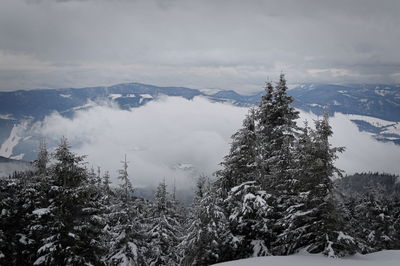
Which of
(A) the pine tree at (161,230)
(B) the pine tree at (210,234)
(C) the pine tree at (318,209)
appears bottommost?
(A) the pine tree at (161,230)

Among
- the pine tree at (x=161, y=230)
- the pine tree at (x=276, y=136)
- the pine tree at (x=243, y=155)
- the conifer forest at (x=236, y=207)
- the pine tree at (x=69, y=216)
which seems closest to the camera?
the conifer forest at (x=236, y=207)

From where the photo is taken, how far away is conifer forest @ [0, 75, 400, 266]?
17672mm

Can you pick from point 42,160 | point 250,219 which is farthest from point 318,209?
point 42,160

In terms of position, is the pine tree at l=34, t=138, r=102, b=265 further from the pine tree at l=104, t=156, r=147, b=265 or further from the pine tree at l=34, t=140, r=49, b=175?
the pine tree at l=104, t=156, r=147, b=265

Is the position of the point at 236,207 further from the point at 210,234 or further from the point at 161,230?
the point at 161,230

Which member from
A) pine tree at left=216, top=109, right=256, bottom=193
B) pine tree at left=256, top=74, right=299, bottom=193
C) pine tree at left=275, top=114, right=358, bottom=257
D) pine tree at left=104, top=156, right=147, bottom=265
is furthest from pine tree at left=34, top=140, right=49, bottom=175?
pine tree at left=275, top=114, right=358, bottom=257

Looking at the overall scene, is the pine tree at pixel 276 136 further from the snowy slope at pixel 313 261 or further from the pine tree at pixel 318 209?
the snowy slope at pixel 313 261

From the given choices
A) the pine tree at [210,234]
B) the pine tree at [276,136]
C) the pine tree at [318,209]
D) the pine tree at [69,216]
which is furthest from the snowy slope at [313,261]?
the pine tree at [69,216]

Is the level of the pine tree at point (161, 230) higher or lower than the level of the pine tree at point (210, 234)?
lower

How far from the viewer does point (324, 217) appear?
17.1 m

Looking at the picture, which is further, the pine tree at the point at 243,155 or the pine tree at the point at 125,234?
the pine tree at the point at 125,234

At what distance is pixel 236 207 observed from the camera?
20797mm

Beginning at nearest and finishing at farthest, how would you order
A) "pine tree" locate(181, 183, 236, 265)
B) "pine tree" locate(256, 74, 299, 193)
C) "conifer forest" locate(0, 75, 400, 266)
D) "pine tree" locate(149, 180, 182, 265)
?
"conifer forest" locate(0, 75, 400, 266) → "pine tree" locate(181, 183, 236, 265) → "pine tree" locate(256, 74, 299, 193) → "pine tree" locate(149, 180, 182, 265)

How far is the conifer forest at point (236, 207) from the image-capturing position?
17.7 meters
